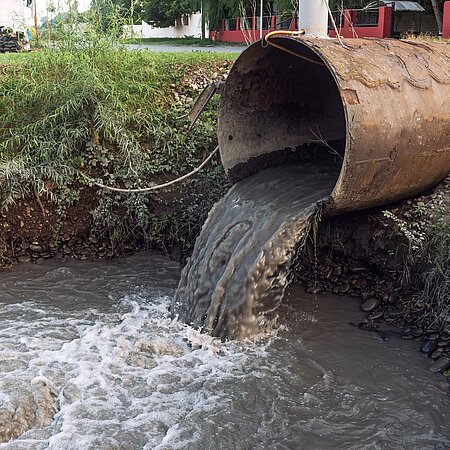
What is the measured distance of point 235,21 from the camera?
2481 centimetres

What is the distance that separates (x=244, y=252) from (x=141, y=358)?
3.71ft

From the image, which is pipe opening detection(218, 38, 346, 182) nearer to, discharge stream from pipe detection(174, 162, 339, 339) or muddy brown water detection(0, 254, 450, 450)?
discharge stream from pipe detection(174, 162, 339, 339)

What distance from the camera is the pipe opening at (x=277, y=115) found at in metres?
5.95

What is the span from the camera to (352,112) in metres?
4.49

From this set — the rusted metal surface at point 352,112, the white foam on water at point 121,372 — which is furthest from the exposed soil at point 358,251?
the white foam on water at point 121,372

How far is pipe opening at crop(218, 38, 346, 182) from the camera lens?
5.95m

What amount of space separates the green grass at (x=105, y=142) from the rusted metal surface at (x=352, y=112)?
0.79 m

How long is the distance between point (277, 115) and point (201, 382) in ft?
9.50

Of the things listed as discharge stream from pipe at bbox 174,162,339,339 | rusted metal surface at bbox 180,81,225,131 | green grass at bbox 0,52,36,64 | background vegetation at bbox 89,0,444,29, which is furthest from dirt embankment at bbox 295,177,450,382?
green grass at bbox 0,52,36,64

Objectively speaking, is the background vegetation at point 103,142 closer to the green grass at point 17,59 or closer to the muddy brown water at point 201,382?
the green grass at point 17,59

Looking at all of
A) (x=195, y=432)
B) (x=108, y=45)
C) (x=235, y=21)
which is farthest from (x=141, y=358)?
(x=235, y=21)

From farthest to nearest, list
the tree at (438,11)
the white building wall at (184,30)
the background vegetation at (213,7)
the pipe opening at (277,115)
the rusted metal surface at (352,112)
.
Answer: the white building wall at (184,30), the tree at (438,11), the background vegetation at (213,7), the pipe opening at (277,115), the rusted metal surface at (352,112)

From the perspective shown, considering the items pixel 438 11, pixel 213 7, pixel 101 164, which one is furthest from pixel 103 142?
pixel 213 7

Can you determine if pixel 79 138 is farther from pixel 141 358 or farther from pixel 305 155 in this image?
pixel 141 358
